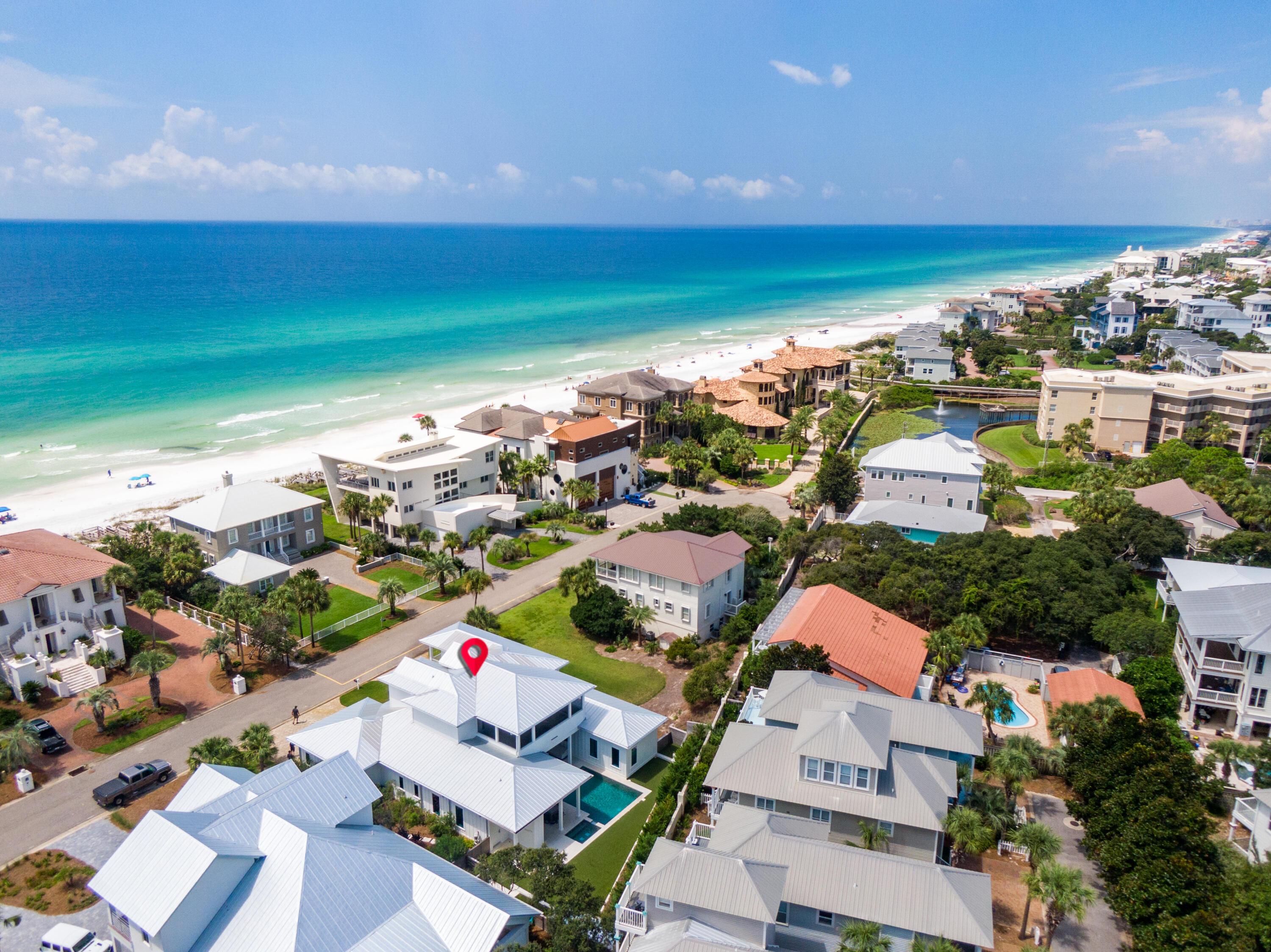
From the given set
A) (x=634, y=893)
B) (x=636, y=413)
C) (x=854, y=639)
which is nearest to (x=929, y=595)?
(x=854, y=639)

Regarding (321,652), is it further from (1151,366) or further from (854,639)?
(1151,366)

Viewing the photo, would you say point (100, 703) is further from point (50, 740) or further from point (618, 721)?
point (618, 721)

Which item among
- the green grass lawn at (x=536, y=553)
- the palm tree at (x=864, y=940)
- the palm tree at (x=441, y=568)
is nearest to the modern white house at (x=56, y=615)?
the palm tree at (x=441, y=568)

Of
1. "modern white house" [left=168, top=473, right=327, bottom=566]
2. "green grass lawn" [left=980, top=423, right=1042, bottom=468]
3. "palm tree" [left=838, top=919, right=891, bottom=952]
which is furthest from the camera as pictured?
"green grass lawn" [left=980, top=423, right=1042, bottom=468]

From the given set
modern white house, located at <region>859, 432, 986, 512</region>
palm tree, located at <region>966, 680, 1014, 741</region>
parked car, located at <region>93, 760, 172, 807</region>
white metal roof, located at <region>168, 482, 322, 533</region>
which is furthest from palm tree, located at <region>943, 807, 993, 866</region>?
white metal roof, located at <region>168, 482, 322, 533</region>

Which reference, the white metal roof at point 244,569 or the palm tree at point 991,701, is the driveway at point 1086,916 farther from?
the white metal roof at point 244,569

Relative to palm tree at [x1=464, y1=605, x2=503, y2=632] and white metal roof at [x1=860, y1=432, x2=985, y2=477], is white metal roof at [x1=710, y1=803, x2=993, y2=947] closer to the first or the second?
palm tree at [x1=464, y1=605, x2=503, y2=632]
